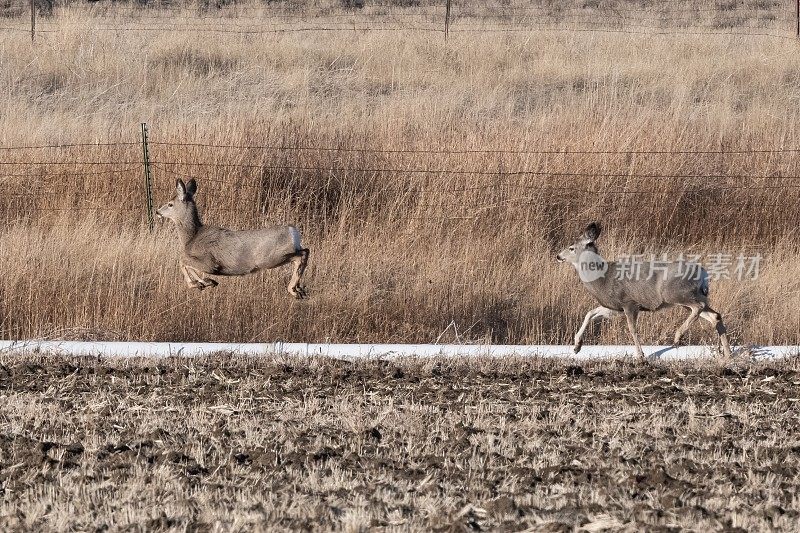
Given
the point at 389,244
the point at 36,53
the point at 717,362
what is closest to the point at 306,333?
the point at 389,244

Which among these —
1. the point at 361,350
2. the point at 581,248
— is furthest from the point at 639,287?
the point at 361,350

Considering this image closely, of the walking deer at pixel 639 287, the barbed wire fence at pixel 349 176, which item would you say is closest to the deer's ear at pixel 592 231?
the walking deer at pixel 639 287

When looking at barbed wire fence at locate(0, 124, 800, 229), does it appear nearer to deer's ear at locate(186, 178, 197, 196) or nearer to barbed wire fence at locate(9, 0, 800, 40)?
deer's ear at locate(186, 178, 197, 196)

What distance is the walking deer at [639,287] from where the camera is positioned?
973 centimetres

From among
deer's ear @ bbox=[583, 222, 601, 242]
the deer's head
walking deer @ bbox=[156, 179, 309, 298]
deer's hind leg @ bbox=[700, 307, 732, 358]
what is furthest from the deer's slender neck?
deer's hind leg @ bbox=[700, 307, 732, 358]

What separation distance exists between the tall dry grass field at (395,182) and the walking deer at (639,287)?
4.08ft

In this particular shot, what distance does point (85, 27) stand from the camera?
2486 centimetres

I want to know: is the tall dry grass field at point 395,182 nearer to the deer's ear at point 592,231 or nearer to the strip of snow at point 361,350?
the strip of snow at point 361,350

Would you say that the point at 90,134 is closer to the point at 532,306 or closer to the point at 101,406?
the point at 532,306

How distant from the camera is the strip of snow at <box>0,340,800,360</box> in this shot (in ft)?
33.2

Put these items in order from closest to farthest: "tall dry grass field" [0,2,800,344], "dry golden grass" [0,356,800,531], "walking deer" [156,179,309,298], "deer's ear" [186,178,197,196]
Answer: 1. "dry golden grass" [0,356,800,531]
2. "walking deer" [156,179,309,298]
3. "deer's ear" [186,178,197,196]
4. "tall dry grass field" [0,2,800,344]

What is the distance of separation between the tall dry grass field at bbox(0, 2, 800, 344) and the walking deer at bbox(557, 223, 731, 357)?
1.24 meters

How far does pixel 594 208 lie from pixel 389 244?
2.66m

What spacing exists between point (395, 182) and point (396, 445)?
781cm
